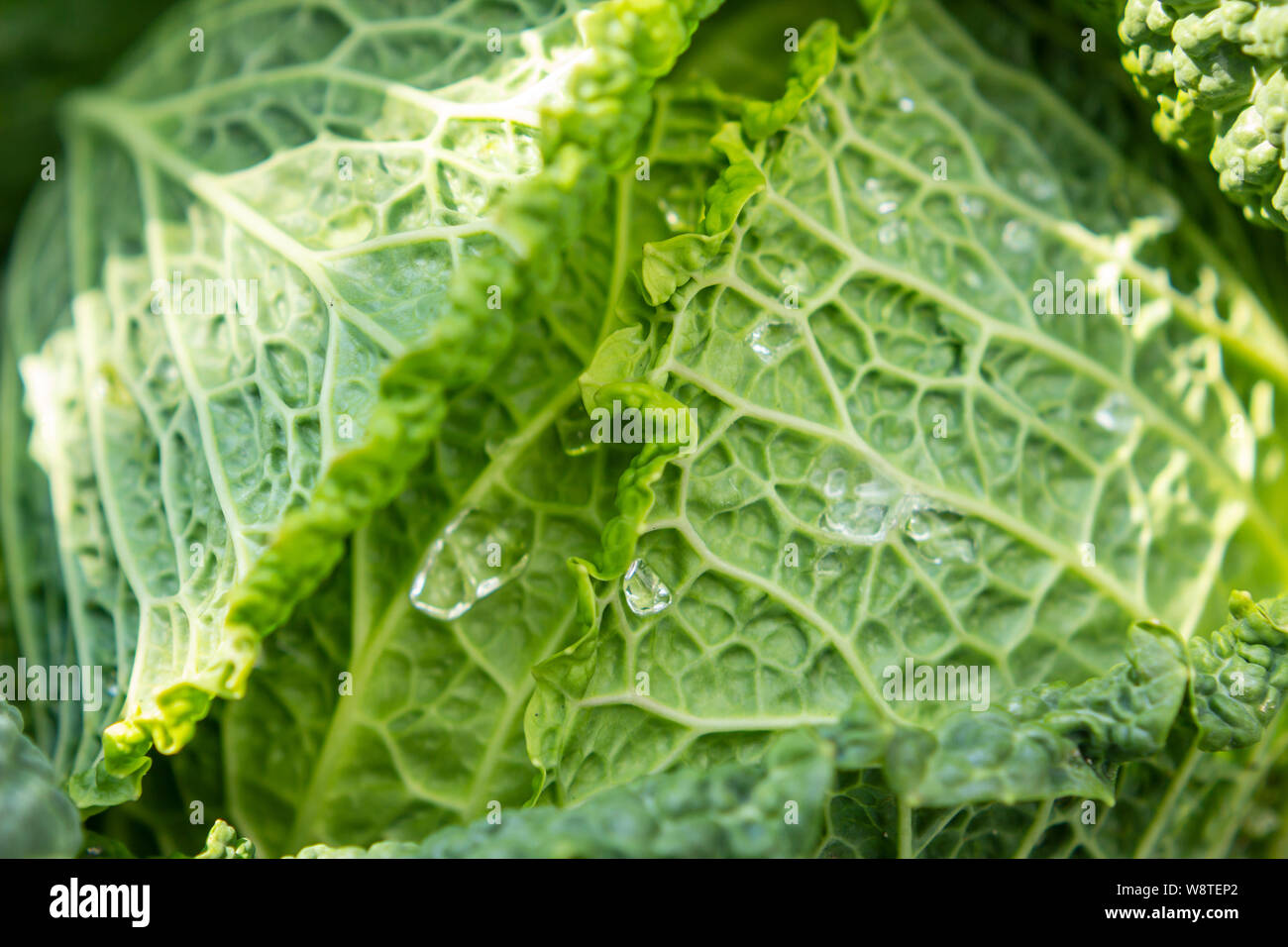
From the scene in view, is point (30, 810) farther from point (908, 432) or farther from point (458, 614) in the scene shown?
point (908, 432)

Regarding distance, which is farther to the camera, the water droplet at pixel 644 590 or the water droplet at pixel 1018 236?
the water droplet at pixel 1018 236

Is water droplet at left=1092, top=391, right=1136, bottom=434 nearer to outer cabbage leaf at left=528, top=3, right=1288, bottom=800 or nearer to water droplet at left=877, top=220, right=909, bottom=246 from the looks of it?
outer cabbage leaf at left=528, top=3, right=1288, bottom=800

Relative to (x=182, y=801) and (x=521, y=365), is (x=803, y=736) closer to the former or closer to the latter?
(x=521, y=365)

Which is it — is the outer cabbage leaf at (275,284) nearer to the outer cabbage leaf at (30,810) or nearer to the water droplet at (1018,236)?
the outer cabbage leaf at (30,810)

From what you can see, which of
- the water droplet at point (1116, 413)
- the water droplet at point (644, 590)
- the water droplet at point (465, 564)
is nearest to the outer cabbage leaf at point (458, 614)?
the water droplet at point (465, 564)

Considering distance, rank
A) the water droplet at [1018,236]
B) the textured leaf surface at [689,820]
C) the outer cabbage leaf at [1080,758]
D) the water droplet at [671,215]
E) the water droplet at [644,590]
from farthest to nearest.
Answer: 1. the water droplet at [1018,236]
2. the water droplet at [671,215]
3. the water droplet at [644,590]
4. the outer cabbage leaf at [1080,758]
5. the textured leaf surface at [689,820]

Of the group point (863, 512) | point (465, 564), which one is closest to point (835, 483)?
point (863, 512)
